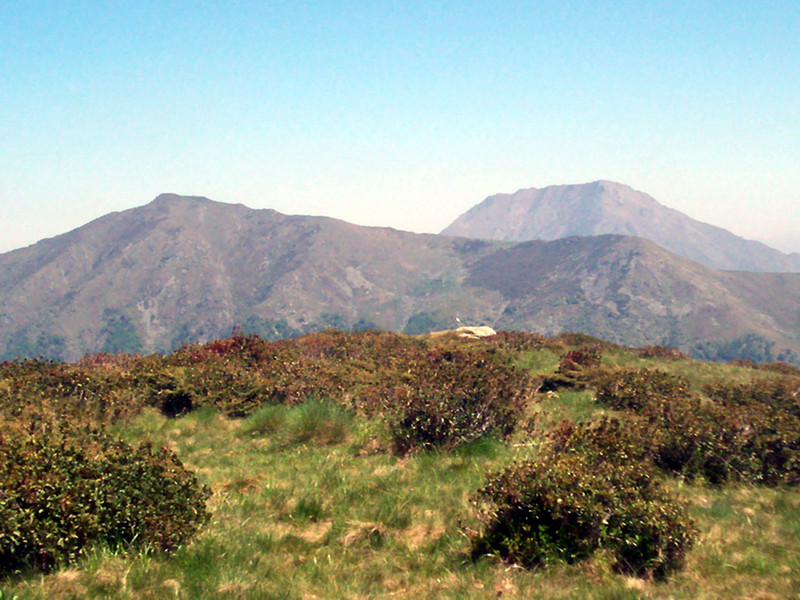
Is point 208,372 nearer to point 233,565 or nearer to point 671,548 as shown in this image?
point 233,565

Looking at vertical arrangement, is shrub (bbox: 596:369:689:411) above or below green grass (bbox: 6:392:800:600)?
above

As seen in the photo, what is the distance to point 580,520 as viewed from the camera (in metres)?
5.48

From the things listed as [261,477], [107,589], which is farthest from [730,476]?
[107,589]

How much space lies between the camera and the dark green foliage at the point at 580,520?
5297mm

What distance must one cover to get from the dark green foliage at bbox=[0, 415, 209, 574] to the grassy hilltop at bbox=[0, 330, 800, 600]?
0.02m

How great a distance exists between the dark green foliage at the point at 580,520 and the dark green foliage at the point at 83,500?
310 centimetres

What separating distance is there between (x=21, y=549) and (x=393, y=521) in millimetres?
3547

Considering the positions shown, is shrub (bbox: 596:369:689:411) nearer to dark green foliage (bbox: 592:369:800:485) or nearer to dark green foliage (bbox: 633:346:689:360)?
dark green foliage (bbox: 592:369:800:485)

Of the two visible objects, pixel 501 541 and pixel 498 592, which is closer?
pixel 498 592

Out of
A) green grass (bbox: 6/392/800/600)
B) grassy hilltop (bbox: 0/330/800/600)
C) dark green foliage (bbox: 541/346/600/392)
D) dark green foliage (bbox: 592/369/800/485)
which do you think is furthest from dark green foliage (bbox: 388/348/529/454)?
dark green foliage (bbox: 541/346/600/392)

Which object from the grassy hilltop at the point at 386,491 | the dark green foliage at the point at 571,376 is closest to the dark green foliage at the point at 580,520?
the grassy hilltop at the point at 386,491

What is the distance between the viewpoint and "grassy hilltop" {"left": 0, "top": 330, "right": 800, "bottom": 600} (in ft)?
15.9

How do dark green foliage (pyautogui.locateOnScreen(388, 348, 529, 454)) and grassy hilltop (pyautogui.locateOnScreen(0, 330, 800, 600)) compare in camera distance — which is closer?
grassy hilltop (pyautogui.locateOnScreen(0, 330, 800, 600))

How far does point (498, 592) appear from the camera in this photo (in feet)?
15.8
